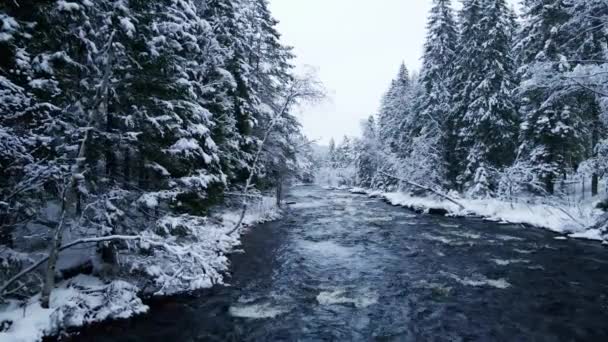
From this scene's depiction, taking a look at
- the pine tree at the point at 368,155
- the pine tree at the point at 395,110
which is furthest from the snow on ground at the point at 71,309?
the pine tree at the point at 368,155

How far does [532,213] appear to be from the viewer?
21.2 m

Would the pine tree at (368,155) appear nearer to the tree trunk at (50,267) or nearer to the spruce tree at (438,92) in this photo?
the spruce tree at (438,92)

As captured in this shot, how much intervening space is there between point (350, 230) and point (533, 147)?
14.4 metres

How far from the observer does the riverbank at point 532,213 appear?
55.7 ft

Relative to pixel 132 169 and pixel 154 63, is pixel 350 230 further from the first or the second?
pixel 154 63

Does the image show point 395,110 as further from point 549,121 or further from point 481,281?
point 481,281

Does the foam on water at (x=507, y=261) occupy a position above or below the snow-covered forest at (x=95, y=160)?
below

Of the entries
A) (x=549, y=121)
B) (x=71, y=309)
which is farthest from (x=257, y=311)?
(x=549, y=121)

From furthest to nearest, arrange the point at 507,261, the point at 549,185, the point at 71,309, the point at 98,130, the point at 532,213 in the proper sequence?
the point at 549,185
the point at 532,213
the point at 507,261
the point at 98,130
the point at 71,309

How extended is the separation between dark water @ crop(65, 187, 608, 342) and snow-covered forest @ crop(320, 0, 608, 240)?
5362 millimetres

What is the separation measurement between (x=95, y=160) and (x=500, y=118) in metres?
26.7

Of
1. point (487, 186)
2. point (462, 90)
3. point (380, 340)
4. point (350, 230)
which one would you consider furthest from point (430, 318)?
point (462, 90)

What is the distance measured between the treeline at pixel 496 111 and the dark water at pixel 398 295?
5.30 meters

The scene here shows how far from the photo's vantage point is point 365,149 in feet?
159
